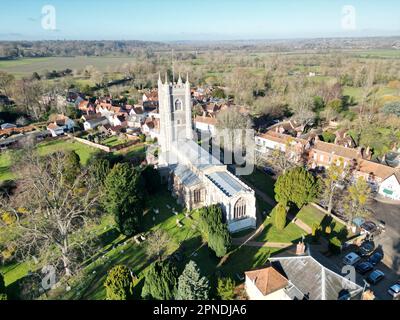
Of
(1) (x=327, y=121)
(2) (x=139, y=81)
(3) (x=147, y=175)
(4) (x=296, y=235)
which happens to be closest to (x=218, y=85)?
(2) (x=139, y=81)

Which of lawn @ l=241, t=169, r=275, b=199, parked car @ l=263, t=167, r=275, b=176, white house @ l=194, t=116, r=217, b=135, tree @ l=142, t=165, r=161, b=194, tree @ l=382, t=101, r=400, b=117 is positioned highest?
tree @ l=382, t=101, r=400, b=117

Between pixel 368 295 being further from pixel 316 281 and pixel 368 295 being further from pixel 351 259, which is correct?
pixel 351 259

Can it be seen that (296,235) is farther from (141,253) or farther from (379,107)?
(379,107)

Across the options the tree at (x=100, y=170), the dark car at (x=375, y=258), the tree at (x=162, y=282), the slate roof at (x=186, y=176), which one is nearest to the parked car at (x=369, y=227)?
the dark car at (x=375, y=258)

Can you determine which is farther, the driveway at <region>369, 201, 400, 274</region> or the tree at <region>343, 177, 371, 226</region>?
the tree at <region>343, 177, 371, 226</region>

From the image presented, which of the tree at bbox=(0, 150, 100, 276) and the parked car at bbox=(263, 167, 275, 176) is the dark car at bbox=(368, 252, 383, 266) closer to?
the parked car at bbox=(263, 167, 275, 176)

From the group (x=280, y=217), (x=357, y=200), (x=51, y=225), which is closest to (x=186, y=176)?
(x=280, y=217)

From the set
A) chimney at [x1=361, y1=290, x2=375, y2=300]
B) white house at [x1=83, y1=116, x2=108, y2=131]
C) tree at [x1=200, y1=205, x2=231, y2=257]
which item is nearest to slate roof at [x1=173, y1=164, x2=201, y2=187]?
tree at [x1=200, y1=205, x2=231, y2=257]
